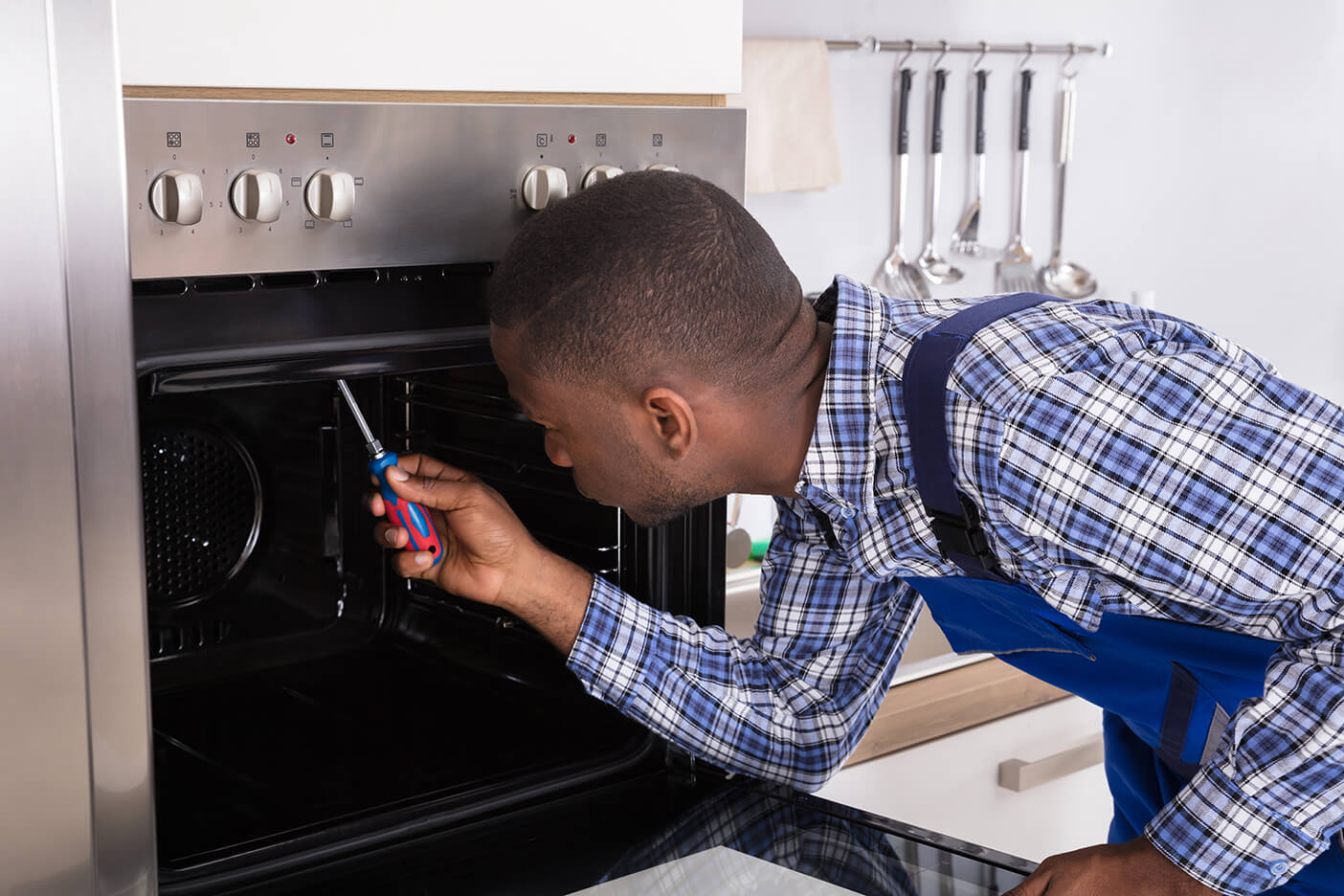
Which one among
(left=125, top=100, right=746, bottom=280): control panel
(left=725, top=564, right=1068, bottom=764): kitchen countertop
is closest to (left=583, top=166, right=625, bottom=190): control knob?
(left=125, top=100, right=746, bottom=280): control panel

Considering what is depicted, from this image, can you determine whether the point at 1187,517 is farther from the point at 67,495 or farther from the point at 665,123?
the point at 67,495

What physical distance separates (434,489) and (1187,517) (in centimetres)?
53

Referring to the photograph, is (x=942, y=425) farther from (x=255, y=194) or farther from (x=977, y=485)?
(x=255, y=194)

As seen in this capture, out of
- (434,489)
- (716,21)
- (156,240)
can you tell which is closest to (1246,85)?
(716,21)

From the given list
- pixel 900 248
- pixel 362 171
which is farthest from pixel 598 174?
pixel 900 248

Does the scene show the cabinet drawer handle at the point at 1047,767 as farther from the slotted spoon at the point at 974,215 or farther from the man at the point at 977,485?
the slotted spoon at the point at 974,215

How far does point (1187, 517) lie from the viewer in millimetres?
833

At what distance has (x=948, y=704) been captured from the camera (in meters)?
1.62

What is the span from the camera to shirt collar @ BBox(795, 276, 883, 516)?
95 centimetres

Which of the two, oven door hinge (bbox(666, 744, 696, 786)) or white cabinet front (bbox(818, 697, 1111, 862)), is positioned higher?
oven door hinge (bbox(666, 744, 696, 786))

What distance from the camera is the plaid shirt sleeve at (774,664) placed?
1.05 metres

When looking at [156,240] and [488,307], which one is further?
[488,307]

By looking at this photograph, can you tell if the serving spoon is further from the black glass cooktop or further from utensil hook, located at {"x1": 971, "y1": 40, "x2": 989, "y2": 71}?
the black glass cooktop

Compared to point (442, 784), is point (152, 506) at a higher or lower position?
higher
